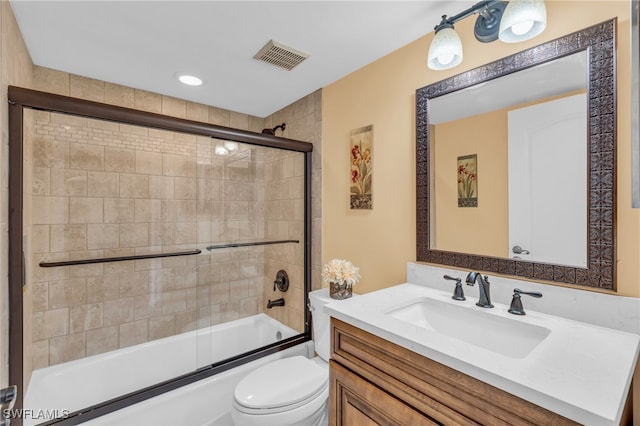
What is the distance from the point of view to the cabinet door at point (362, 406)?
91 cm

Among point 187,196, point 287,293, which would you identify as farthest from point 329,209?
point 187,196

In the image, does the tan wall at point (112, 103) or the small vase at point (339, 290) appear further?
the small vase at point (339, 290)

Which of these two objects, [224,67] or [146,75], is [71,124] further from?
[224,67]

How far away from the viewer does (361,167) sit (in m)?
1.96

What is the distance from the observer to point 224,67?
1.96 m

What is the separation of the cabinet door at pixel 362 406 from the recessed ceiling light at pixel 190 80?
6.77 feet

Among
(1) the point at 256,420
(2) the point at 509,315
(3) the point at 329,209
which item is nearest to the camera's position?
(2) the point at 509,315

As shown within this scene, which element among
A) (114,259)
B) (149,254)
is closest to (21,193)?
(114,259)

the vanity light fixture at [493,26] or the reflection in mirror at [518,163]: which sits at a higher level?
the vanity light fixture at [493,26]

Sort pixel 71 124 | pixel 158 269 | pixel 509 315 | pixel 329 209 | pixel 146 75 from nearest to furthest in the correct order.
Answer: pixel 509 315 → pixel 71 124 → pixel 146 75 → pixel 329 209 → pixel 158 269

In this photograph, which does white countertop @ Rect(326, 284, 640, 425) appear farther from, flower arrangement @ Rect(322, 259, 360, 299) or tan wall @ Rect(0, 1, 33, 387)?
tan wall @ Rect(0, 1, 33, 387)

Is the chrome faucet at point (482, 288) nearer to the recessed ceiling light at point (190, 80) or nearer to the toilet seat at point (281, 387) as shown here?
the toilet seat at point (281, 387)

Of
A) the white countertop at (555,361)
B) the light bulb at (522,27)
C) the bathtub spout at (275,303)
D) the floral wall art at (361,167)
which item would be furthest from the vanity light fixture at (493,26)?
the bathtub spout at (275,303)

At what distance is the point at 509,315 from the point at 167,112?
2663mm
